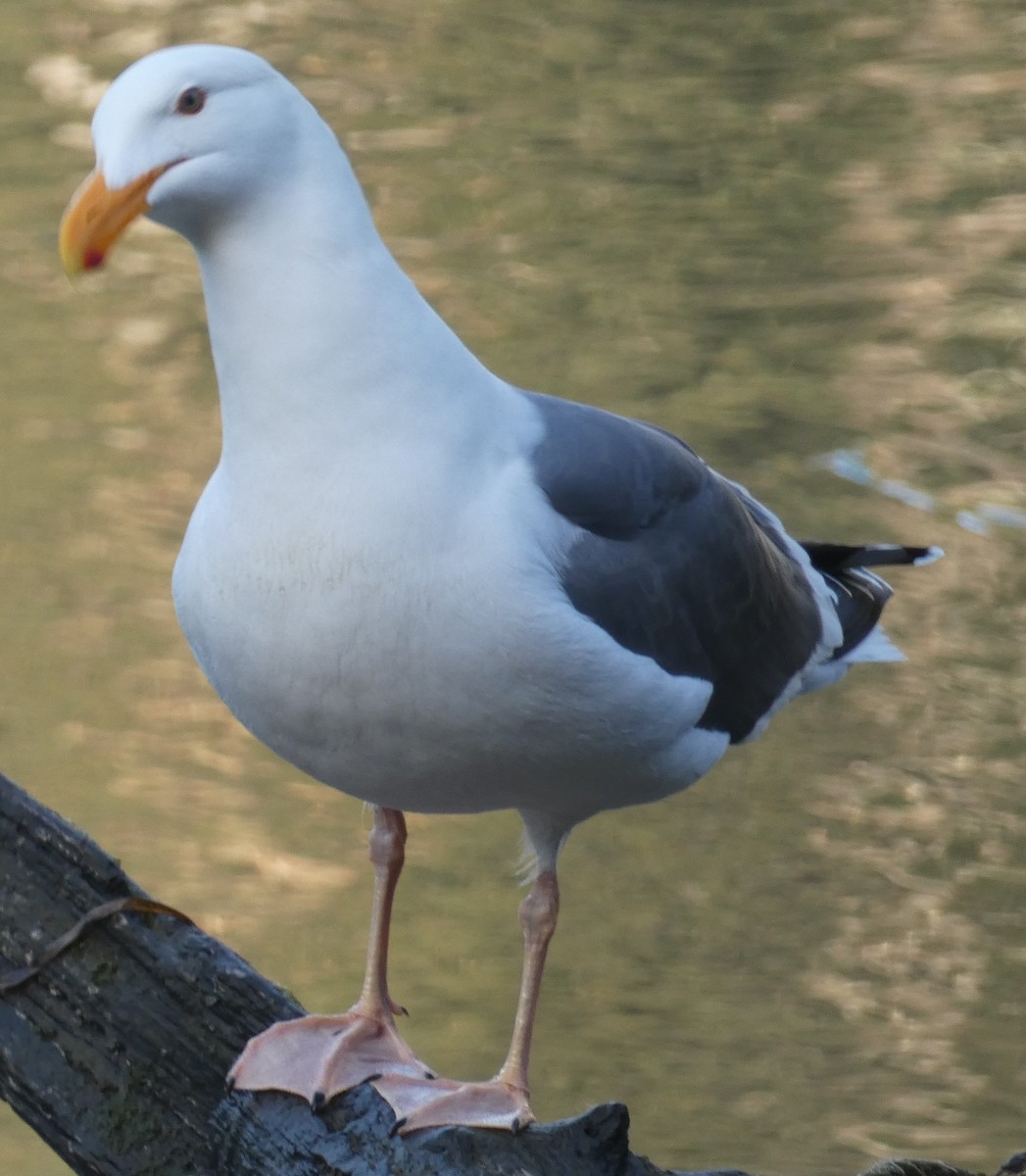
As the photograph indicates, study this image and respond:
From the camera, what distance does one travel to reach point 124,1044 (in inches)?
93.4

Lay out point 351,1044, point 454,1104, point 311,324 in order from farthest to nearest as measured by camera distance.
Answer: point 351,1044, point 454,1104, point 311,324

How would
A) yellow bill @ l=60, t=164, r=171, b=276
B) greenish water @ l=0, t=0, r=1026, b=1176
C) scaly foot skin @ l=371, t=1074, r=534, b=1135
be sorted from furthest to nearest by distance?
1. greenish water @ l=0, t=0, r=1026, b=1176
2. scaly foot skin @ l=371, t=1074, r=534, b=1135
3. yellow bill @ l=60, t=164, r=171, b=276

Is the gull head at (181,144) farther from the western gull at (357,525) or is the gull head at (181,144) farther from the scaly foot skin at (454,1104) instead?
the scaly foot skin at (454,1104)

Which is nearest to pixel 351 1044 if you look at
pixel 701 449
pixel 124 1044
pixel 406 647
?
pixel 124 1044

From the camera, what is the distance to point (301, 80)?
337 inches

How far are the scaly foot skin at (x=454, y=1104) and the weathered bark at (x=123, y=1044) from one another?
24mm

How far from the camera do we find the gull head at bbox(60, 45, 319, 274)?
6.73 feet

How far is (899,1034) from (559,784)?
1.78m

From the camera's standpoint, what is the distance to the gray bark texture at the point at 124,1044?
2365 mm

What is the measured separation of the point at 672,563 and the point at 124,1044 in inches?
32.0

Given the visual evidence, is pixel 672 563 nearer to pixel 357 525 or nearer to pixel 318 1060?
pixel 357 525

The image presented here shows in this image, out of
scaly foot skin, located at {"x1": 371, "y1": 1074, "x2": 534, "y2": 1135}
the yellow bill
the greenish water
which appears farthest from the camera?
the greenish water

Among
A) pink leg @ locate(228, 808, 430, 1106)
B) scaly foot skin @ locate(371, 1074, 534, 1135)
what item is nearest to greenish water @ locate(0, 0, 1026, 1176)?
pink leg @ locate(228, 808, 430, 1106)

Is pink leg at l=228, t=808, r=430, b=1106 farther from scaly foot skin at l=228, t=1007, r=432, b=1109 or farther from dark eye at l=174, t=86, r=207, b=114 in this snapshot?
dark eye at l=174, t=86, r=207, b=114
